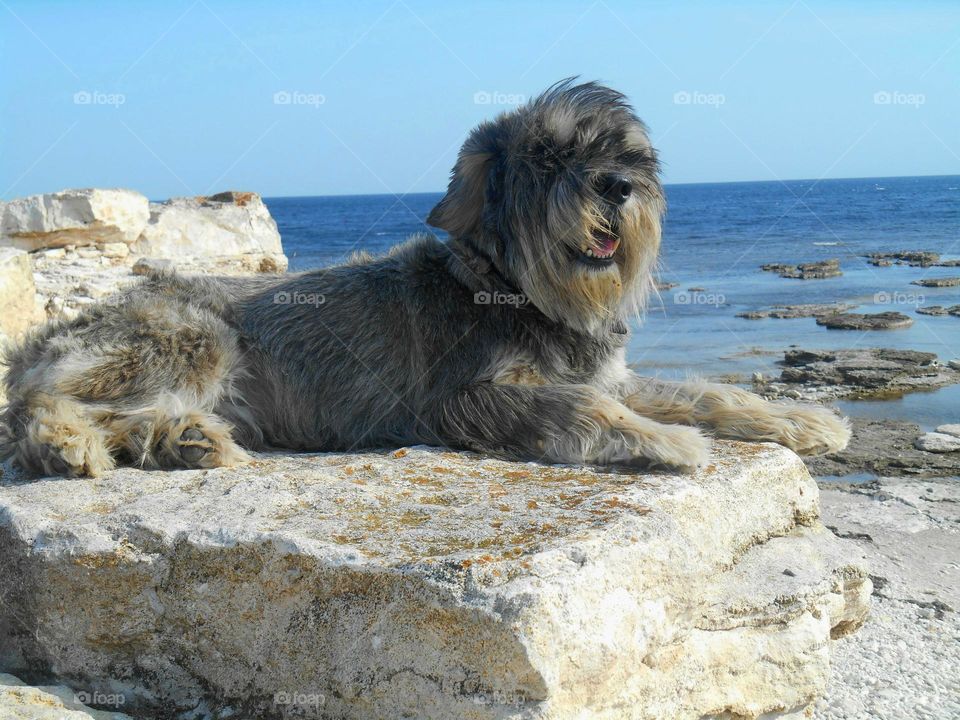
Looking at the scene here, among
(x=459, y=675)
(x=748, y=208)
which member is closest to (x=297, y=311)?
(x=459, y=675)

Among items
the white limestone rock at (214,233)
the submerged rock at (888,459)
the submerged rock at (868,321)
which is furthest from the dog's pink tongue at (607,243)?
the submerged rock at (868,321)

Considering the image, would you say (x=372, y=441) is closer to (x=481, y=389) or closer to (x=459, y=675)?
(x=481, y=389)

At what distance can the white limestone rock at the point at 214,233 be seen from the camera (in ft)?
48.7

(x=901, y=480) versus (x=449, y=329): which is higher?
(x=449, y=329)

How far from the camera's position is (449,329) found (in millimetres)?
5156

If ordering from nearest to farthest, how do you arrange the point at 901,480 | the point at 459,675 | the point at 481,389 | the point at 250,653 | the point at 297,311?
the point at 459,675, the point at 250,653, the point at 481,389, the point at 297,311, the point at 901,480

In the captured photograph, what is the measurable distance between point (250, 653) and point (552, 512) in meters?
1.26

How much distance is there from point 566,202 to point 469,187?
2.14 feet

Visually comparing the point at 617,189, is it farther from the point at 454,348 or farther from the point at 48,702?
the point at 48,702

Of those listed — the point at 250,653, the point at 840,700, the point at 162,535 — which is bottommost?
the point at 840,700

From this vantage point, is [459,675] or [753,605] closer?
[459,675]

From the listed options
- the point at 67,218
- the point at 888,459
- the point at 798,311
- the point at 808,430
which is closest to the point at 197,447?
the point at 808,430

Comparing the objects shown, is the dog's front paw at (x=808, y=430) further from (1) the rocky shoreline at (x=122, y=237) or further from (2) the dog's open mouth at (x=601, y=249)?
(1) the rocky shoreline at (x=122, y=237)

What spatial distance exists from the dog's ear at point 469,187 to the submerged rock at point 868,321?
47.9 ft
